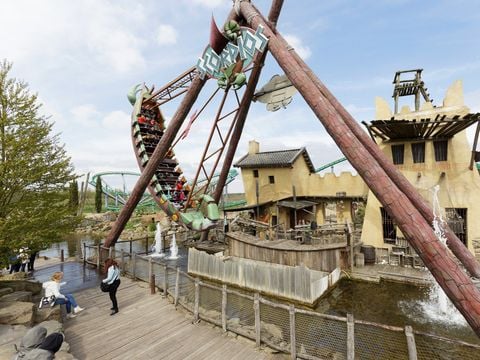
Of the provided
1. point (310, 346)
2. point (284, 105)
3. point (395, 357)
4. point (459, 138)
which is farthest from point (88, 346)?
point (459, 138)

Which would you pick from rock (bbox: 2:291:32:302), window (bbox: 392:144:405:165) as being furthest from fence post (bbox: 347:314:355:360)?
window (bbox: 392:144:405:165)

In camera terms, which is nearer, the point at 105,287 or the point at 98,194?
the point at 105,287

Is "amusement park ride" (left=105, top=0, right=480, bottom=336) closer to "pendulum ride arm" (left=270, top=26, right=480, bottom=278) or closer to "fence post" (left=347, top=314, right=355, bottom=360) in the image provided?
"pendulum ride arm" (left=270, top=26, right=480, bottom=278)

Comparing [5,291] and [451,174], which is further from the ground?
[451,174]

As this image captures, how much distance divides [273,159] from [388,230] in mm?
11785

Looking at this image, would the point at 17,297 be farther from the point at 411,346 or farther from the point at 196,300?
the point at 411,346

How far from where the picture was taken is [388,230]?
16625 millimetres

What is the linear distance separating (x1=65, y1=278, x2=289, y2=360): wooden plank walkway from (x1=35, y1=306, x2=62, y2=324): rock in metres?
0.48

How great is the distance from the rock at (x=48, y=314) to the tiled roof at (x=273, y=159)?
19.4 metres

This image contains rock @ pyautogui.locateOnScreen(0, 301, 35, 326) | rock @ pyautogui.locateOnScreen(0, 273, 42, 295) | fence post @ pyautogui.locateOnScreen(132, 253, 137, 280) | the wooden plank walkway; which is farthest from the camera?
fence post @ pyautogui.locateOnScreen(132, 253, 137, 280)

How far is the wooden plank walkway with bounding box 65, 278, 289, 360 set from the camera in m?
5.89

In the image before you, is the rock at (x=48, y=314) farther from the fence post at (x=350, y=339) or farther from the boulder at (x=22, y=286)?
the fence post at (x=350, y=339)

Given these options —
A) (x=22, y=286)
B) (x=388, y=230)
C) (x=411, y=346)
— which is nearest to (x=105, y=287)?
(x=22, y=286)

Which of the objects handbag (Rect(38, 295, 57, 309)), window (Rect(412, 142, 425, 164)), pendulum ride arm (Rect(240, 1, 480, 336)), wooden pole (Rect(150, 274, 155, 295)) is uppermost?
window (Rect(412, 142, 425, 164))
